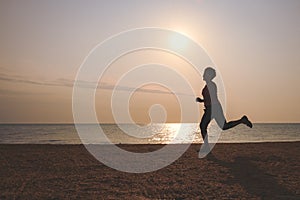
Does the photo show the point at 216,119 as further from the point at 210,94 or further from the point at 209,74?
the point at 209,74

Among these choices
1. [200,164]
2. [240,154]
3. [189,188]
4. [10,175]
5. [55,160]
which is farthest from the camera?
[240,154]

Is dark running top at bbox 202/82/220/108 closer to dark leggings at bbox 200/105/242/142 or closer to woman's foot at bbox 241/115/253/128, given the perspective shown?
dark leggings at bbox 200/105/242/142

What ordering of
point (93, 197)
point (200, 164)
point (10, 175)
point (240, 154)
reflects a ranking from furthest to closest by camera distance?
point (240, 154)
point (200, 164)
point (10, 175)
point (93, 197)

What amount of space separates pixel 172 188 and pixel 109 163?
2.83 meters

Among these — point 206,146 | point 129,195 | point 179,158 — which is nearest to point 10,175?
point 129,195

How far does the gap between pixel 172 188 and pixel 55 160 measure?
390 cm

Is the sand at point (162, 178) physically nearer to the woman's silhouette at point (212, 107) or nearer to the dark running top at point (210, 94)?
the woman's silhouette at point (212, 107)

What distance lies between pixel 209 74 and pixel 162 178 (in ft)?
13.1

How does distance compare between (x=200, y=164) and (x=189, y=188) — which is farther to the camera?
(x=200, y=164)

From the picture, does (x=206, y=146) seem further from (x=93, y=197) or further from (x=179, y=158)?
(x=93, y=197)

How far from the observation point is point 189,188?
6.54 m

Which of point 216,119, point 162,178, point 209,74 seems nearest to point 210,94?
point 209,74

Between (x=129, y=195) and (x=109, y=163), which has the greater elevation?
(x=129, y=195)

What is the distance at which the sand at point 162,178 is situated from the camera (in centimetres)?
623
